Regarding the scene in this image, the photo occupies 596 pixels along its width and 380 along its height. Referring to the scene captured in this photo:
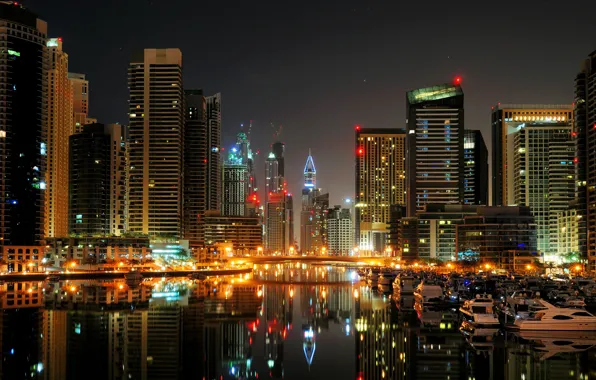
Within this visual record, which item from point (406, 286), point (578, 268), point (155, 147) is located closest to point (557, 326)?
point (406, 286)

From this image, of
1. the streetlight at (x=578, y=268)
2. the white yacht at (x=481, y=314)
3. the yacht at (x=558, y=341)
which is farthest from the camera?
the streetlight at (x=578, y=268)

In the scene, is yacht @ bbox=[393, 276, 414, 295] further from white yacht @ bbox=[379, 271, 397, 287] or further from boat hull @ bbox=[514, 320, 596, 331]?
boat hull @ bbox=[514, 320, 596, 331]

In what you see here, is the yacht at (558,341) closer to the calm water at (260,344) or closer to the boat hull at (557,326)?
the calm water at (260,344)

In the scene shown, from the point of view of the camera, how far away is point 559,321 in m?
55.8

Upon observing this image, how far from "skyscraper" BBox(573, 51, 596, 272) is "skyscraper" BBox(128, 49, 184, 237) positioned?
100815mm

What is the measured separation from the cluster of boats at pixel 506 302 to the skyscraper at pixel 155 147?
92.2 meters

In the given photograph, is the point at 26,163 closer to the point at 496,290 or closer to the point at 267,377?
the point at 496,290

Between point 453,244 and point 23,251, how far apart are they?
109068 mm

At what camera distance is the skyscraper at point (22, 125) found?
6097 inches

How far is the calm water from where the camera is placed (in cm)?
4219

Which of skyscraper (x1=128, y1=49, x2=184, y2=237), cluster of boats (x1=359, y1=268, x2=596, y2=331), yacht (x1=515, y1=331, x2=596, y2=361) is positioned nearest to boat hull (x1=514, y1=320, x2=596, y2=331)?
cluster of boats (x1=359, y1=268, x2=596, y2=331)

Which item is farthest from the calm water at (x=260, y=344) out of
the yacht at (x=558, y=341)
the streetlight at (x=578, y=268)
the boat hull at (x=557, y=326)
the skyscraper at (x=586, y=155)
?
the streetlight at (x=578, y=268)

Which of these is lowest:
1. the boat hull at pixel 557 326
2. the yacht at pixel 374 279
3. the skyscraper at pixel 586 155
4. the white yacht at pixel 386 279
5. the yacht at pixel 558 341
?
the yacht at pixel 374 279

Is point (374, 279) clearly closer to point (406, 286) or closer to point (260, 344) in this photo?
point (406, 286)
